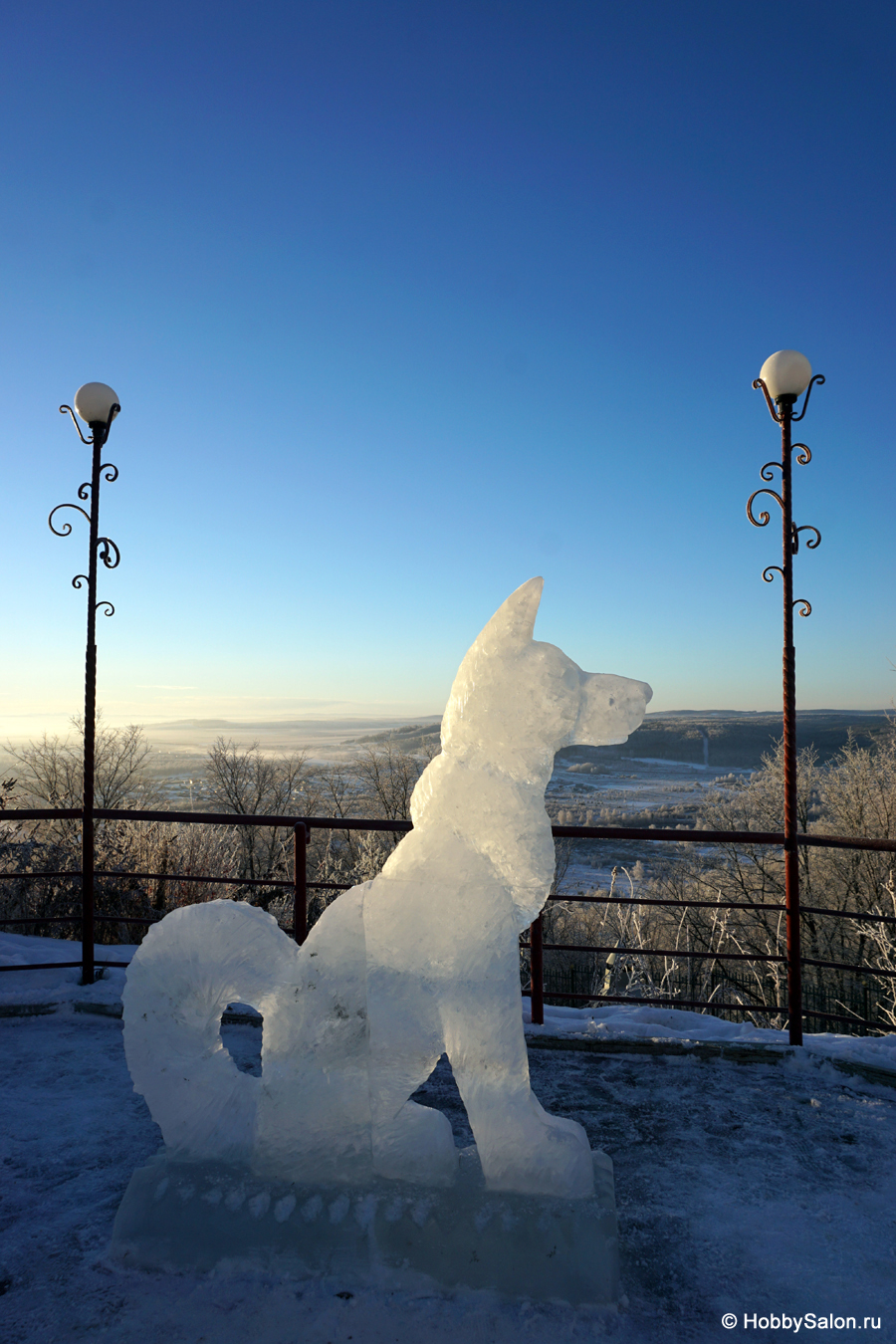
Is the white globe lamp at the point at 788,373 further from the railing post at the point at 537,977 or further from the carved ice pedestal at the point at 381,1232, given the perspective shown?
the carved ice pedestal at the point at 381,1232

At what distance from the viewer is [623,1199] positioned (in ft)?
8.07

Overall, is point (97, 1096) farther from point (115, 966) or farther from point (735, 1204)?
point (735, 1204)

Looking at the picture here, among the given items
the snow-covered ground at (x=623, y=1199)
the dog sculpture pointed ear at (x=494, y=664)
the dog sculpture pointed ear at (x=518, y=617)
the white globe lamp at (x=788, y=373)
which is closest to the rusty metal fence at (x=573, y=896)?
the snow-covered ground at (x=623, y=1199)

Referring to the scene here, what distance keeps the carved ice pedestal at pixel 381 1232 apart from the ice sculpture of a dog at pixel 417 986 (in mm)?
51

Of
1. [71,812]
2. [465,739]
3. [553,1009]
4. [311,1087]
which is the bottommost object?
[553,1009]

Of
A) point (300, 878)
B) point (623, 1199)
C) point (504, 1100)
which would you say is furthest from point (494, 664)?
point (300, 878)

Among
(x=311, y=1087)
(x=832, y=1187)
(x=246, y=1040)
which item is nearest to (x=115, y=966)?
(x=246, y=1040)

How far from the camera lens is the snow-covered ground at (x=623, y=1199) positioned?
1903 millimetres

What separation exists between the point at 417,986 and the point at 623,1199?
1.14m

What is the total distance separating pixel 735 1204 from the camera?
2.42m

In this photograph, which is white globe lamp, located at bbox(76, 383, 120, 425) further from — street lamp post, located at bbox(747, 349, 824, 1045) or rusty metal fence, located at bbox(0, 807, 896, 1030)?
street lamp post, located at bbox(747, 349, 824, 1045)

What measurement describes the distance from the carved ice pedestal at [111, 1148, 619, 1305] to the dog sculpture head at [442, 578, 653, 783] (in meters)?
1.22

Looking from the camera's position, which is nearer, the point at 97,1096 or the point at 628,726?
the point at 628,726

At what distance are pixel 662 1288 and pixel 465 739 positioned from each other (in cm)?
161
